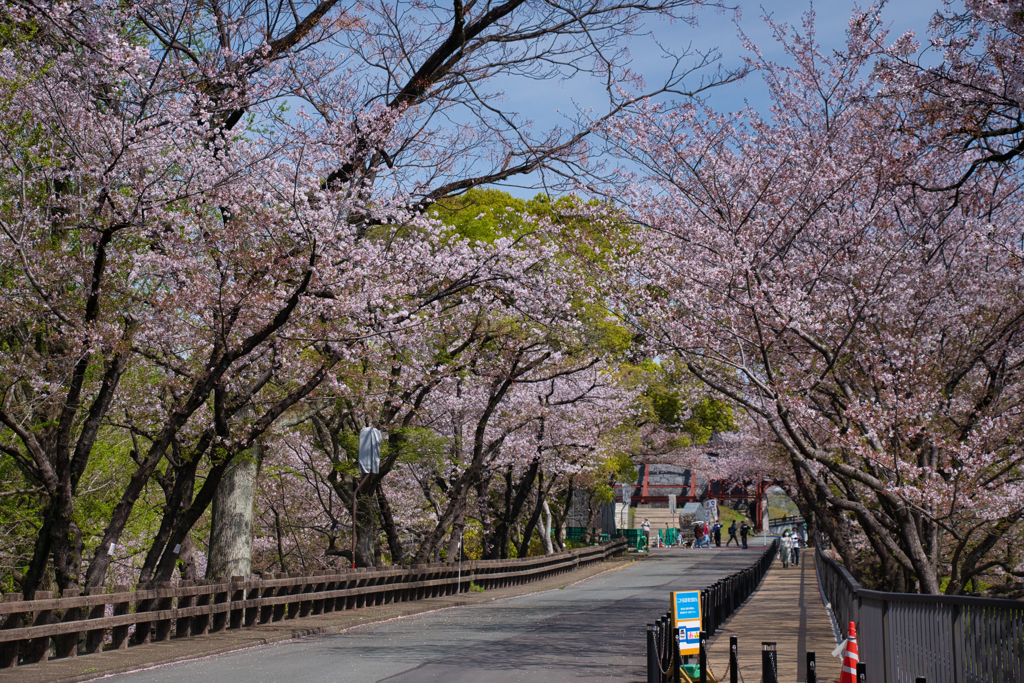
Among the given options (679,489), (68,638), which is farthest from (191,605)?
(679,489)

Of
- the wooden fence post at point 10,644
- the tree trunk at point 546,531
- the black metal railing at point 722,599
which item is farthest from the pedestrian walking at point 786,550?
the wooden fence post at point 10,644

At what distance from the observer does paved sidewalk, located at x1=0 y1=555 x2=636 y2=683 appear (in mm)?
10062

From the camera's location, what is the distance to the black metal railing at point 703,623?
7.93 m

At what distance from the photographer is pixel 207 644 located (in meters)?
13.0

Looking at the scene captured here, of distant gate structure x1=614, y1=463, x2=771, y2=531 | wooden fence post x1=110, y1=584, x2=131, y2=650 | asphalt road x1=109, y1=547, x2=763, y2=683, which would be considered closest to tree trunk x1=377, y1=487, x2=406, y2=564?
asphalt road x1=109, y1=547, x2=763, y2=683

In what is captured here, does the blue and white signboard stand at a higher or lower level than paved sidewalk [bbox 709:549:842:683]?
higher

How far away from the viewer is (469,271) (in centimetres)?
1925

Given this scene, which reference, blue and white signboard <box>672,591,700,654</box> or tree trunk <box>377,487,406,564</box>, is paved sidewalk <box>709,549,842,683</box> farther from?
tree trunk <box>377,487,406,564</box>

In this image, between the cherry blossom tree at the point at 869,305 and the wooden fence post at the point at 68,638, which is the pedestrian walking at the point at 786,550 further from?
the wooden fence post at the point at 68,638

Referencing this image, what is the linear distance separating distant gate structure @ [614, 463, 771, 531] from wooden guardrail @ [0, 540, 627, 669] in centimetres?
4457

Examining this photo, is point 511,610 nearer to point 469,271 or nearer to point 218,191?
point 469,271

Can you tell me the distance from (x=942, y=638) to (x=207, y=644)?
410 inches

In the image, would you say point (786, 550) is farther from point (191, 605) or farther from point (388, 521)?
point (191, 605)

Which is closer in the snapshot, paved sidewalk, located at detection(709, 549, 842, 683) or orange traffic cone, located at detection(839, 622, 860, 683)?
orange traffic cone, located at detection(839, 622, 860, 683)
